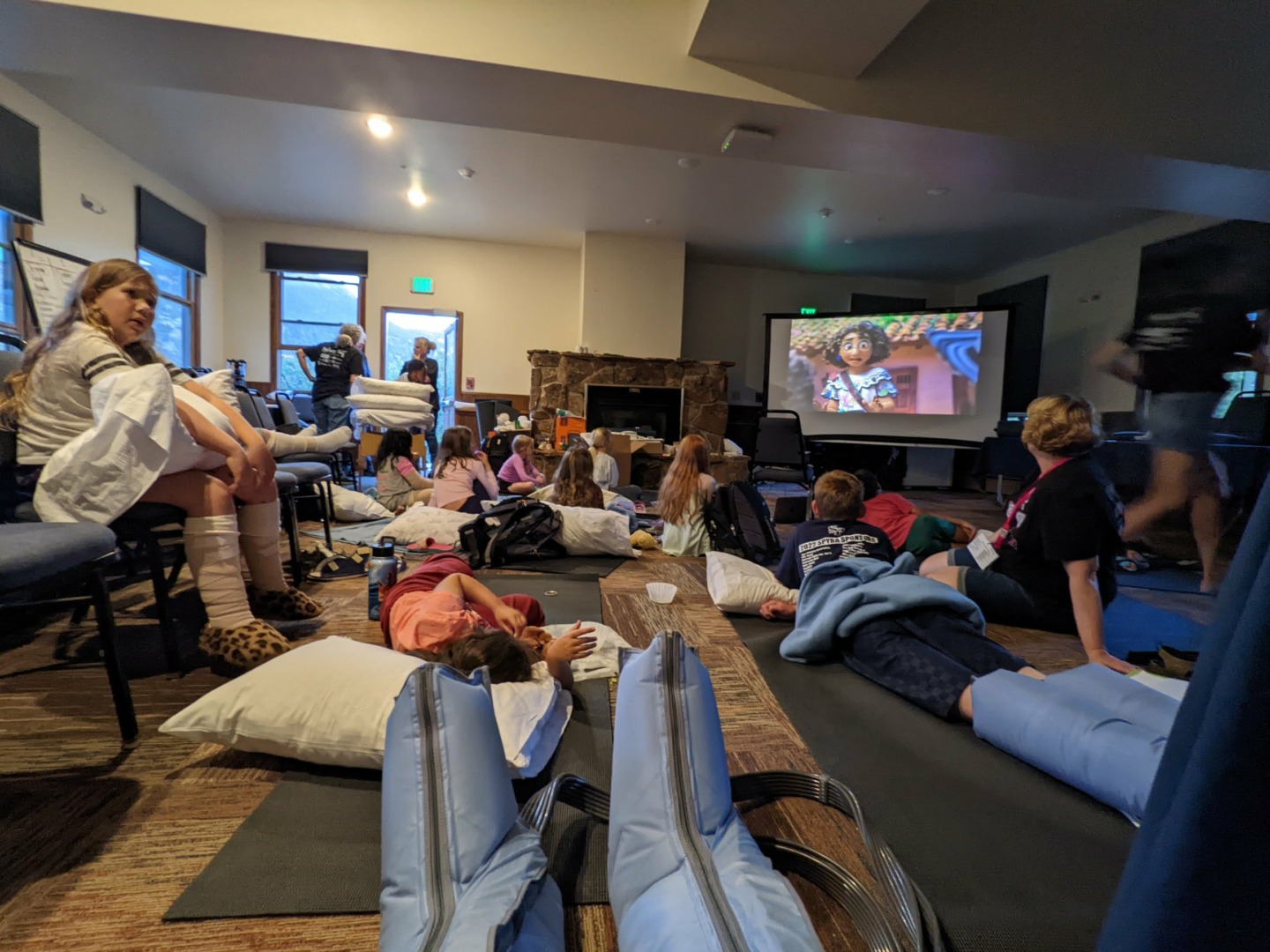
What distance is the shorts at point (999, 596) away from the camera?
2094mm

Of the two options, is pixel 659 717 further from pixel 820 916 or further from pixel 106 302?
pixel 106 302

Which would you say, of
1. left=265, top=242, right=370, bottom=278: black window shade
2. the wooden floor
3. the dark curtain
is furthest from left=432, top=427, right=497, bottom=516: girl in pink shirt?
left=265, top=242, right=370, bottom=278: black window shade

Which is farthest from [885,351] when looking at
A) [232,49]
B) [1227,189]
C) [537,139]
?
[232,49]

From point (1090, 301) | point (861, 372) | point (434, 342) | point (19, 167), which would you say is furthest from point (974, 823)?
point (434, 342)

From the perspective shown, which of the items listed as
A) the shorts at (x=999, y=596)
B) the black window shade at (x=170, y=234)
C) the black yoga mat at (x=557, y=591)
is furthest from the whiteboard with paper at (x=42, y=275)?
the shorts at (x=999, y=596)

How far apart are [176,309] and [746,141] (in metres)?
5.93

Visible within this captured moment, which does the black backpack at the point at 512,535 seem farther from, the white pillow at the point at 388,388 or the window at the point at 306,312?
the window at the point at 306,312

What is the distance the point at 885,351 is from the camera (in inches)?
279

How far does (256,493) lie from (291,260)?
6.25m

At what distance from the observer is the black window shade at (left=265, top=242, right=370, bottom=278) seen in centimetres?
677

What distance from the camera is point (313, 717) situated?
3.67 feet

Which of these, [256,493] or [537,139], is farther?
[537,139]

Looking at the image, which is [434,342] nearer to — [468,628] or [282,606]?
[282,606]

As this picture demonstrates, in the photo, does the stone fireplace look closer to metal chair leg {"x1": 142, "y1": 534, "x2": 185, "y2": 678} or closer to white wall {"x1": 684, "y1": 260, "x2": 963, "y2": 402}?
white wall {"x1": 684, "y1": 260, "x2": 963, "y2": 402}
